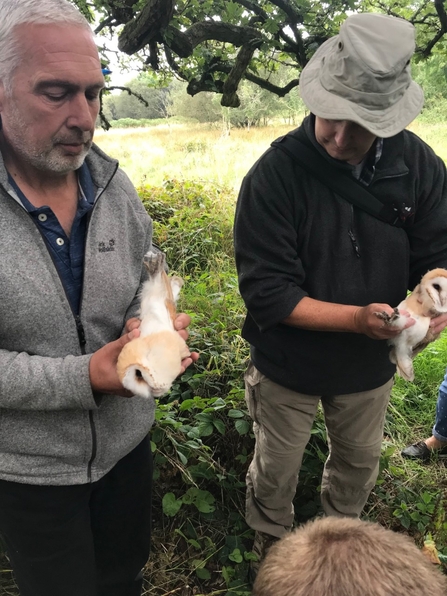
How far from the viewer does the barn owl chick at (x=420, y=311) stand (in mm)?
1728

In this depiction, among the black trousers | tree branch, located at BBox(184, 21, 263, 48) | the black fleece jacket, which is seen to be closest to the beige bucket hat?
the black fleece jacket

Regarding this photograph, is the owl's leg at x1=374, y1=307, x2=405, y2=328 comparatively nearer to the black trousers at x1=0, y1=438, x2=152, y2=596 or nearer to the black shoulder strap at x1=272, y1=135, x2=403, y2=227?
the black shoulder strap at x1=272, y1=135, x2=403, y2=227

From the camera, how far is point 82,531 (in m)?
1.66

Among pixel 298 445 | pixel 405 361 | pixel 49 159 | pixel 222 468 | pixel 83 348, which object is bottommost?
pixel 222 468

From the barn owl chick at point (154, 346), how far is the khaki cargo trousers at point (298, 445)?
0.90 metres

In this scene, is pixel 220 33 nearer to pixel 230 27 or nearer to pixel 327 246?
pixel 230 27

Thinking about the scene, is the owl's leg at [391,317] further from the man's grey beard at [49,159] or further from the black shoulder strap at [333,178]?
the man's grey beard at [49,159]

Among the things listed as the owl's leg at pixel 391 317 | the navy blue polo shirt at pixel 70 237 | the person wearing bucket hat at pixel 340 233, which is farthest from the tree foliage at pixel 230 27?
the owl's leg at pixel 391 317

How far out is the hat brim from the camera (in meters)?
1.62

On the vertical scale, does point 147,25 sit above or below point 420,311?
above

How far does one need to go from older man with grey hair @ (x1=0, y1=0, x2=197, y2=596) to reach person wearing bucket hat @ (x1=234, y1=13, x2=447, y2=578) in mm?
503

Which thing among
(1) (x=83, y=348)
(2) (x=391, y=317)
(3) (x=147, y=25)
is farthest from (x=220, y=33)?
(1) (x=83, y=348)

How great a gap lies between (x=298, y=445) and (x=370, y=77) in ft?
5.36

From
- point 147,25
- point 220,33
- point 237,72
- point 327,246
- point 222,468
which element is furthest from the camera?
point 237,72
